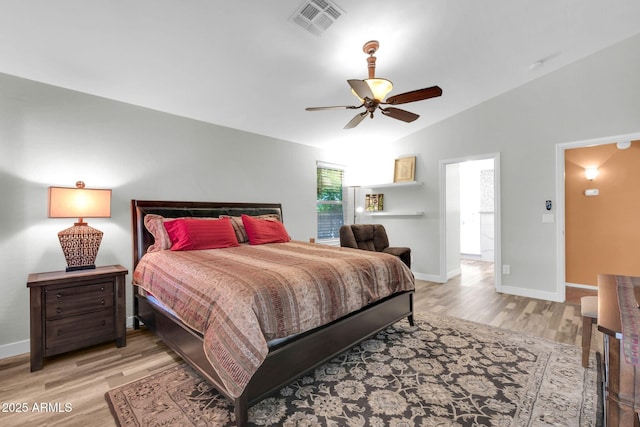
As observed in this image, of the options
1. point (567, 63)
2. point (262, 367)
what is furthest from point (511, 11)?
point (262, 367)

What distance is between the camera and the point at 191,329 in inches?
73.0

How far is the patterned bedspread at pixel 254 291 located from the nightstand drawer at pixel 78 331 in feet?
1.35

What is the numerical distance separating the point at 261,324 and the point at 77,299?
1901mm

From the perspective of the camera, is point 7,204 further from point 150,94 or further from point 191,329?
point 191,329

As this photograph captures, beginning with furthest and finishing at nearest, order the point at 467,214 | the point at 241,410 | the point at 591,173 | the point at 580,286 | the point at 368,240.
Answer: the point at 467,214 < the point at 368,240 < the point at 580,286 < the point at 591,173 < the point at 241,410

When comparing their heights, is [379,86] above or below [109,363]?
above

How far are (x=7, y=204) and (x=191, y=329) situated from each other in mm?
2074

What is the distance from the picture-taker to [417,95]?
242cm

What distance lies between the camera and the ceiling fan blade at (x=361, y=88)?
87.8 inches

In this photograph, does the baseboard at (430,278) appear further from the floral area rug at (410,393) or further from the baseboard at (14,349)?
the baseboard at (14,349)

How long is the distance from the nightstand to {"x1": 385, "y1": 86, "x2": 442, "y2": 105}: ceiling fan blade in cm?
292

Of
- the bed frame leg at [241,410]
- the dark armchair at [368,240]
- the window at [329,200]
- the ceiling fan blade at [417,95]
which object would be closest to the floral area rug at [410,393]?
the bed frame leg at [241,410]

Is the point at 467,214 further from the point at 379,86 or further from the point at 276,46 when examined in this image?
the point at 276,46

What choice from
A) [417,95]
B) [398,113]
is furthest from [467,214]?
[417,95]
